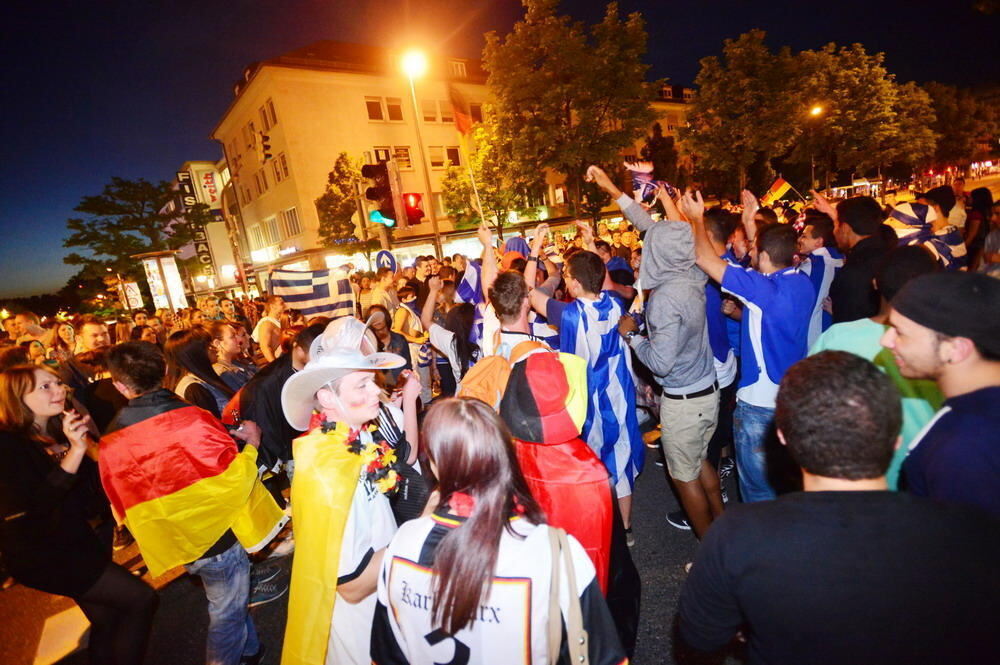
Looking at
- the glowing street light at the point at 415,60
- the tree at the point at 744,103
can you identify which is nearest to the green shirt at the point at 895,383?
the glowing street light at the point at 415,60

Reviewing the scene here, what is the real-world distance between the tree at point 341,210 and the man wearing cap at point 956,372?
2580 cm

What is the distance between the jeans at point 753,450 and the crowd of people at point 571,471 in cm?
2

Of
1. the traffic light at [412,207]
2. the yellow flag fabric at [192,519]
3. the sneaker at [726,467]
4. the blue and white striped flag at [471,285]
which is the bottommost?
the sneaker at [726,467]

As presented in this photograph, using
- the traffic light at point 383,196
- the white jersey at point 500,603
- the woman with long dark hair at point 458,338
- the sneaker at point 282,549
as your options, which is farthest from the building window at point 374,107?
the white jersey at point 500,603

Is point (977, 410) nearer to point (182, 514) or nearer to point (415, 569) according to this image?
point (415, 569)

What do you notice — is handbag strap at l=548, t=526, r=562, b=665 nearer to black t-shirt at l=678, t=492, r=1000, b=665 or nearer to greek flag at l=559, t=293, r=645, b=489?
black t-shirt at l=678, t=492, r=1000, b=665

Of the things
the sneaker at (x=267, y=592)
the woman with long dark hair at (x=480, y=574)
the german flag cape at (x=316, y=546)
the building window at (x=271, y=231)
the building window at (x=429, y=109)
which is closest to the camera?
the woman with long dark hair at (x=480, y=574)

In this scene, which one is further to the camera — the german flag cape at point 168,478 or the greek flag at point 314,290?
the greek flag at point 314,290

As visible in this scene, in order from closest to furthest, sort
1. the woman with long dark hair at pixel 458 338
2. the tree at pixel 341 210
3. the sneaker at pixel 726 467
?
the sneaker at pixel 726 467
the woman with long dark hair at pixel 458 338
the tree at pixel 341 210

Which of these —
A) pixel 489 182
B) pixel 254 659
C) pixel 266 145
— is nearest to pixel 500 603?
pixel 254 659

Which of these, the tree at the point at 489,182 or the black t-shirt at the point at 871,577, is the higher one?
the tree at the point at 489,182

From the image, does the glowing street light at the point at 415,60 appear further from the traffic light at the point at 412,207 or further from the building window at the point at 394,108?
the building window at the point at 394,108

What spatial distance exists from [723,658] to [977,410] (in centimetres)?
221

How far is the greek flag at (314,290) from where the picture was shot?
7023 mm
